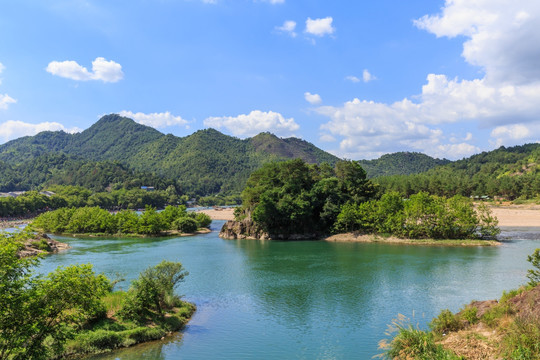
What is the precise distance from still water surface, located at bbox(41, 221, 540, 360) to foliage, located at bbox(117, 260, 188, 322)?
271 centimetres

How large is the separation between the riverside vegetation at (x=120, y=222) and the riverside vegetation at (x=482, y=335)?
254ft

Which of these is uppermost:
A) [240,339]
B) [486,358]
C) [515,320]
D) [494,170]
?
[494,170]

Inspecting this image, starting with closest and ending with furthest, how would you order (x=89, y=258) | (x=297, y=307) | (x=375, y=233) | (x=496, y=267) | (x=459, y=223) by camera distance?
(x=297, y=307)
(x=496, y=267)
(x=89, y=258)
(x=459, y=223)
(x=375, y=233)

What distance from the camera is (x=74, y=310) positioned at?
23.0 m

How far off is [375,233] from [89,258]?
50.5 m

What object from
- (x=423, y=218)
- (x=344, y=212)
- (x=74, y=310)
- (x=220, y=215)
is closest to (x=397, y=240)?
(x=423, y=218)

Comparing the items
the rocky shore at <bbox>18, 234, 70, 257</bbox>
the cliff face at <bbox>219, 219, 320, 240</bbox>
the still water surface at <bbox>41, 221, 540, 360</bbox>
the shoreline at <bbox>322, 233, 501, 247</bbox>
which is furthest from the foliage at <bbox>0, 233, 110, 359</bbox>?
the cliff face at <bbox>219, 219, 320, 240</bbox>

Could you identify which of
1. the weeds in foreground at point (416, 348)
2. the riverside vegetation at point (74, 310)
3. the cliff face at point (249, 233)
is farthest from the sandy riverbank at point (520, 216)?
the riverside vegetation at point (74, 310)

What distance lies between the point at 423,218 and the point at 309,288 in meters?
37.5

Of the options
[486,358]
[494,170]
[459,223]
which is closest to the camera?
[486,358]

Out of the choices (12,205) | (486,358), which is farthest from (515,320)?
(12,205)

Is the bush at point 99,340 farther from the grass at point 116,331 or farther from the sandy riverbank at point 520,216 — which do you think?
the sandy riverbank at point 520,216

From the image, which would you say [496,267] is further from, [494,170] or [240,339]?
[494,170]

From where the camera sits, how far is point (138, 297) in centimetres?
2531
